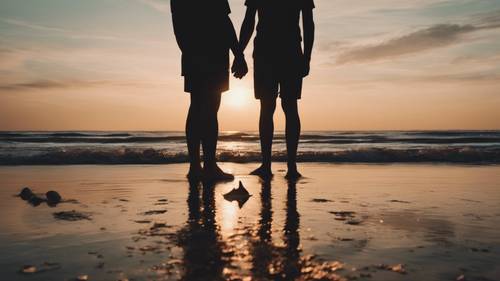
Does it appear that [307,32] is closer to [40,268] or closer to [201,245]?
[201,245]

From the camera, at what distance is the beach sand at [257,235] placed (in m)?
1.66

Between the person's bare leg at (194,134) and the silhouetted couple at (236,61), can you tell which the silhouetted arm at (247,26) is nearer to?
the silhouetted couple at (236,61)

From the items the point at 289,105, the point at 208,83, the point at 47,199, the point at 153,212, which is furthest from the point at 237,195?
the point at 289,105

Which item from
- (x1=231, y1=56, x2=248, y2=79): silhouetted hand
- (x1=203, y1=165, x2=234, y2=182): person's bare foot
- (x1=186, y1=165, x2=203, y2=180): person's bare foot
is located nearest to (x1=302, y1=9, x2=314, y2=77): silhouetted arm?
(x1=231, y1=56, x2=248, y2=79): silhouetted hand

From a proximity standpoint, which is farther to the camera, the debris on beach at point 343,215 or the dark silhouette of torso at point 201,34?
the dark silhouette of torso at point 201,34

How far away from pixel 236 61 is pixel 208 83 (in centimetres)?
46

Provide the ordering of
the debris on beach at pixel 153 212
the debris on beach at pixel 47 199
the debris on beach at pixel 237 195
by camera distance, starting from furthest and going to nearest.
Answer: the debris on beach at pixel 237 195 < the debris on beach at pixel 47 199 < the debris on beach at pixel 153 212

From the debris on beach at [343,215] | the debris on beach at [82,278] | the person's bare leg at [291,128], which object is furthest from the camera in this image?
the person's bare leg at [291,128]

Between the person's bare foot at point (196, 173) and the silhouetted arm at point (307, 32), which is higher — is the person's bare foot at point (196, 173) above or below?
below

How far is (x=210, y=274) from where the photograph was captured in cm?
159

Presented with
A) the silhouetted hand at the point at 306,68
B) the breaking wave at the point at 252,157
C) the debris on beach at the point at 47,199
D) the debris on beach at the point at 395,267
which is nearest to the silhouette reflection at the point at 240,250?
the debris on beach at the point at 395,267

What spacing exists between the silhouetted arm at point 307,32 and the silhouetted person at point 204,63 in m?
0.90

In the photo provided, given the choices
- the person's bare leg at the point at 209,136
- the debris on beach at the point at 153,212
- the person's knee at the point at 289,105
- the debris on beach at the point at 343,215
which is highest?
the person's knee at the point at 289,105

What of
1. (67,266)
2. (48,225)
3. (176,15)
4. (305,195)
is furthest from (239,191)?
(176,15)
